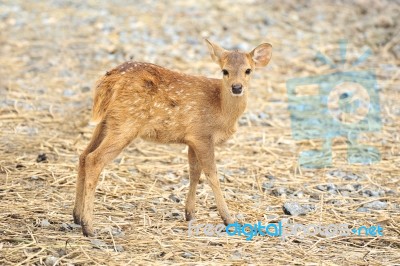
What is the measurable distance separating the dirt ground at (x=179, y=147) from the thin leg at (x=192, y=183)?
0.10 m

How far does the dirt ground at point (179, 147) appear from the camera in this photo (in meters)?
5.29

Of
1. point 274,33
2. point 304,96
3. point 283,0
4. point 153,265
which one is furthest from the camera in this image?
point 283,0

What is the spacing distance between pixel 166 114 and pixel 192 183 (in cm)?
63

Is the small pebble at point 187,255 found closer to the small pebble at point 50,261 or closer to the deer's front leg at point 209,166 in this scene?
the deer's front leg at point 209,166

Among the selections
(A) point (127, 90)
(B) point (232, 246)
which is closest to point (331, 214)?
(B) point (232, 246)

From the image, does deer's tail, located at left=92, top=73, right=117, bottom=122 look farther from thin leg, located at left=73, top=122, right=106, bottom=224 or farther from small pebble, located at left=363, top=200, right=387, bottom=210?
small pebble, located at left=363, top=200, right=387, bottom=210

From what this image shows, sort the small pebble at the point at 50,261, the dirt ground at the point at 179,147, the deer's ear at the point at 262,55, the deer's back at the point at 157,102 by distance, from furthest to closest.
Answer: the deer's ear at the point at 262,55, the deer's back at the point at 157,102, the dirt ground at the point at 179,147, the small pebble at the point at 50,261

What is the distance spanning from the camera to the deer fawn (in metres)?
5.59

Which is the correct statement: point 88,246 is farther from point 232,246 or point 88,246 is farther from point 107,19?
point 107,19

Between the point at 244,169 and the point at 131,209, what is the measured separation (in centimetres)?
161

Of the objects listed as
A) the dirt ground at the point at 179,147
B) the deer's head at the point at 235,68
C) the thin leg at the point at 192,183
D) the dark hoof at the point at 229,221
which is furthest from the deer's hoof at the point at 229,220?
the deer's head at the point at 235,68

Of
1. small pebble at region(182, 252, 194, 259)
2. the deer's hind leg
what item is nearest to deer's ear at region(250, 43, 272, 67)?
the deer's hind leg

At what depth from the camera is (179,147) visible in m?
8.00

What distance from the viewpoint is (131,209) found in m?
6.14
